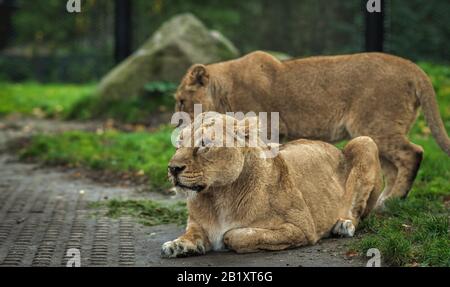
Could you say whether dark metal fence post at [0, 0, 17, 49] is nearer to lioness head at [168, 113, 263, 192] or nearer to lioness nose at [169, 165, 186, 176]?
lioness head at [168, 113, 263, 192]

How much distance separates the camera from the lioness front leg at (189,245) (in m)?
6.27

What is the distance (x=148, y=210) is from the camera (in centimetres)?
838

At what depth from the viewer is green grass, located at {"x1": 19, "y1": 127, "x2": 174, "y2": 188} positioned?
1087 centimetres

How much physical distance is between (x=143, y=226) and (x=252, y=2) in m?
26.4

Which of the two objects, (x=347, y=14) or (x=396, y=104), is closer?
(x=396, y=104)

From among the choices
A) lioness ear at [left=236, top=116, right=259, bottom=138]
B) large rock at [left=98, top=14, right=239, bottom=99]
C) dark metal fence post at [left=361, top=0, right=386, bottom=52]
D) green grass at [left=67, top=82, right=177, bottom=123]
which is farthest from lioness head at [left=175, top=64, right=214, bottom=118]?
large rock at [left=98, top=14, right=239, bottom=99]

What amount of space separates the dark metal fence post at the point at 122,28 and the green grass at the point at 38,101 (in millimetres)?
1067

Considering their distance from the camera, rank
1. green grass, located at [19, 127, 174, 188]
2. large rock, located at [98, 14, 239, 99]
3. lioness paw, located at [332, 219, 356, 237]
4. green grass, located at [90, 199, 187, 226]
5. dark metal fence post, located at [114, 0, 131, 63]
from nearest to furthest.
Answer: lioness paw, located at [332, 219, 356, 237] < green grass, located at [90, 199, 187, 226] < green grass, located at [19, 127, 174, 188] < large rock, located at [98, 14, 239, 99] < dark metal fence post, located at [114, 0, 131, 63]

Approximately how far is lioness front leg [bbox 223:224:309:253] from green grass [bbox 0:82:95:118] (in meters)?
10.1

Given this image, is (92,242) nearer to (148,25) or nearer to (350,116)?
(350,116)

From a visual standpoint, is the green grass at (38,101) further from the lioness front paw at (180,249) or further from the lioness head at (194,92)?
the lioness front paw at (180,249)

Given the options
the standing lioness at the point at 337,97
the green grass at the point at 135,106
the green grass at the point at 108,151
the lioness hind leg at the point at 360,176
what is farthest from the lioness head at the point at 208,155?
the green grass at the point at 135,106
